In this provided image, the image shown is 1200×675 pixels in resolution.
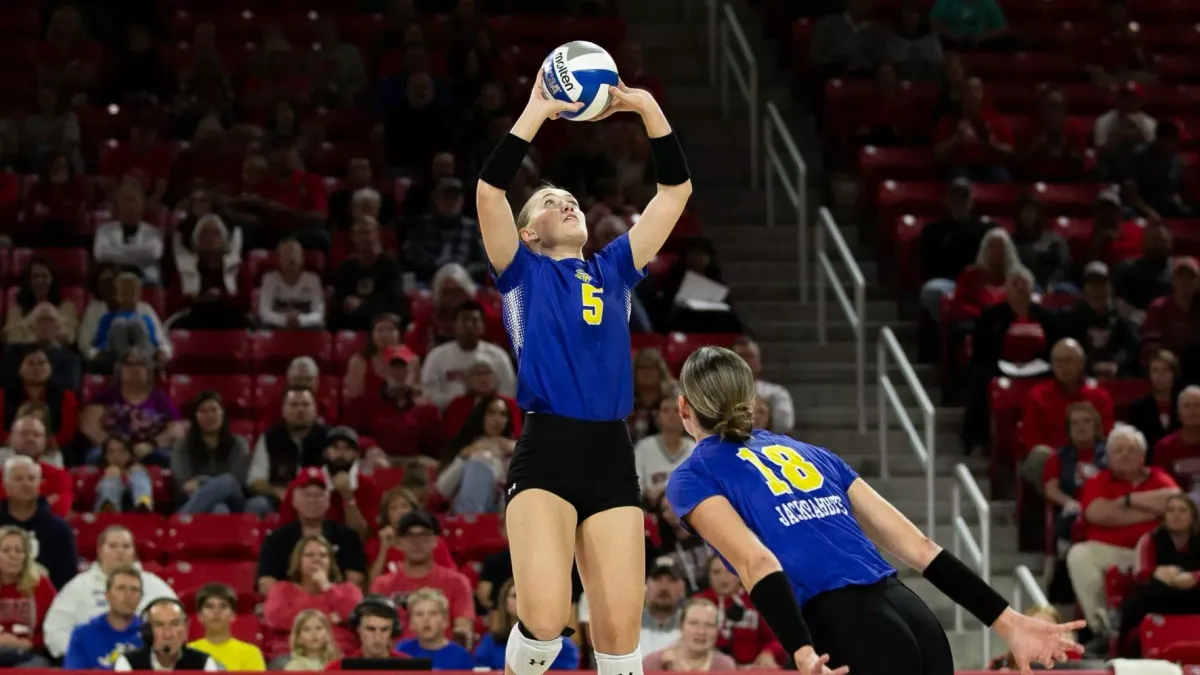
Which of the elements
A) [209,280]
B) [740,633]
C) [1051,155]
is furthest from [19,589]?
[1051,155]

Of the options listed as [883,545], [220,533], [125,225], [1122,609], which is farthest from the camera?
[125,225]

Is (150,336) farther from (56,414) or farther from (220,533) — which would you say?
(220,533)

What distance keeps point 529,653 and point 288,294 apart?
7.61 m

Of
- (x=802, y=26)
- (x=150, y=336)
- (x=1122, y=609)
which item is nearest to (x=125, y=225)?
(x=150, y=336)

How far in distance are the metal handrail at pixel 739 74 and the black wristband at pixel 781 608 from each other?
1108 centimetres

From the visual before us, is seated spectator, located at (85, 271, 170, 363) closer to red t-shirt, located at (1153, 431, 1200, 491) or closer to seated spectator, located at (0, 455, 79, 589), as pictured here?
seated spectator, located at (0, 455, 79, 589)

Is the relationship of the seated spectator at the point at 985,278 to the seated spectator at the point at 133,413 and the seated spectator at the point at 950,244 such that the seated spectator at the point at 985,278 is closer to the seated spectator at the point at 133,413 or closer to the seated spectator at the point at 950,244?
the seated spectator at the point at 950,244

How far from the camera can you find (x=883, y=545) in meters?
5.12

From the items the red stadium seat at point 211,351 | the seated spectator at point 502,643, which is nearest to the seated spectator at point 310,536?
the seated spectator at point 502,643

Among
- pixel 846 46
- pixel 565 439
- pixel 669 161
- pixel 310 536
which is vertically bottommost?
pixel 310 536

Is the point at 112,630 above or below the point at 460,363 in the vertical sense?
below

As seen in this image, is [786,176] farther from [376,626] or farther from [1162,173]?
[376,626]

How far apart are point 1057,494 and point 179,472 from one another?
5473 mm

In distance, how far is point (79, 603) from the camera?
980 cm
